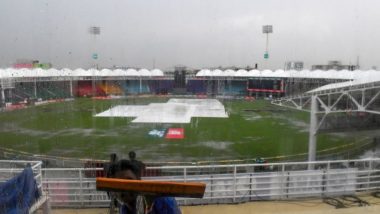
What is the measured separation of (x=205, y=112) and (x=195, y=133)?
13.0 metres

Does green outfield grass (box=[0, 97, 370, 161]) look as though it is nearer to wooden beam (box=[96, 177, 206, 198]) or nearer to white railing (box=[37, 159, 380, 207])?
white railing (box=[37, 159, 380, 207])

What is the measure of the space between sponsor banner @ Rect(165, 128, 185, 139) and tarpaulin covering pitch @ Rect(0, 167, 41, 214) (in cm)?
2003

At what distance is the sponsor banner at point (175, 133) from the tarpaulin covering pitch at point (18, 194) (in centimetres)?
2003

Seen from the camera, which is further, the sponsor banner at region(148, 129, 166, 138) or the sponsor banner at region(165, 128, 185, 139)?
the sponsor banner at region(148, 129, 166, 138)

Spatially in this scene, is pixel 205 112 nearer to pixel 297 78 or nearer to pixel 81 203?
pixel 297 78

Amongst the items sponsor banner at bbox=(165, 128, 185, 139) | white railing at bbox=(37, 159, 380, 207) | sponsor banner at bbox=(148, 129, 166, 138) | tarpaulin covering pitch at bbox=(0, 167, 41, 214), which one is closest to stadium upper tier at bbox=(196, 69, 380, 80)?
sponsor banner at bbox=(165, 128, 185, 139)

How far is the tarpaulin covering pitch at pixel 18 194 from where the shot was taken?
16.2 ft

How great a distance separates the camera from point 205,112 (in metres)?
40.3

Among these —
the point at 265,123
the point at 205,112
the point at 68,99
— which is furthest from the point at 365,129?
the point at 68,99

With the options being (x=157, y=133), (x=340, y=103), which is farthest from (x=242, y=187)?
(x=157, y=133)

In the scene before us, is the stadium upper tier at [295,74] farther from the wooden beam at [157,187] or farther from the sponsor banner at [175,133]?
the wooden beam at [157,187]

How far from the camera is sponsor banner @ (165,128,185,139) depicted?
84.0 feet

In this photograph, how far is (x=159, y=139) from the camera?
81.3 ft

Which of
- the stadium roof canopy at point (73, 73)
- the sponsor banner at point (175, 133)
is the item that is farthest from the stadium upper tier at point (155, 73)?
the sponsor banner at point (175, 133)
